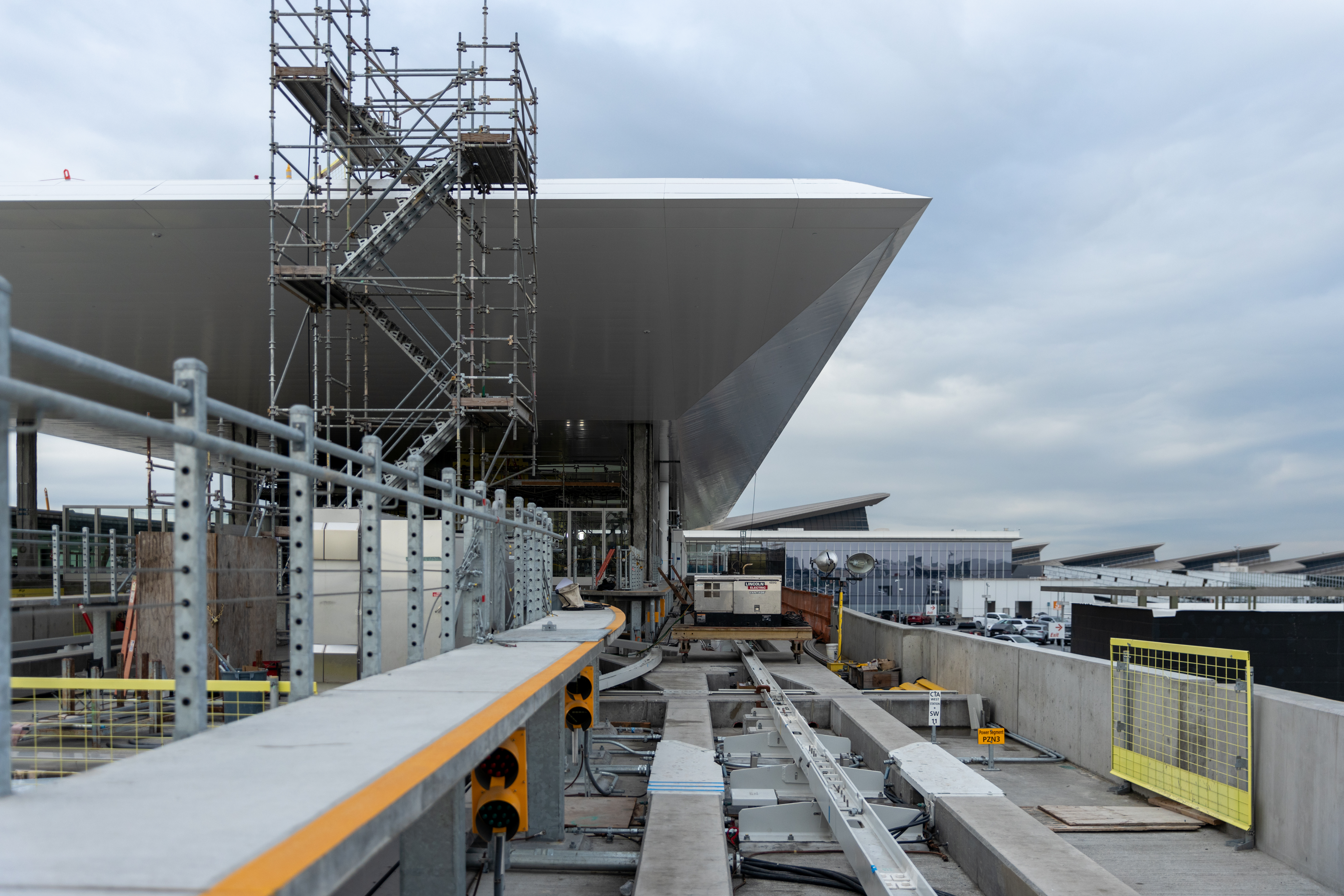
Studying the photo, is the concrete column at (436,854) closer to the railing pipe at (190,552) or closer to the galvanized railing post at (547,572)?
the railing pipe at (190,552)

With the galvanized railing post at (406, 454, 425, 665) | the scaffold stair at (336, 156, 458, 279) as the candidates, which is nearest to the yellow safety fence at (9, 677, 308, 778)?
the galvanized railing post at (406, 454, 425, 665)

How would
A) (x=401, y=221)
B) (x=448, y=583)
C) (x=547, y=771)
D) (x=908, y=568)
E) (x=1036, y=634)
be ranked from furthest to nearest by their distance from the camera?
(x=908, y=568), (x=1036, y=634), (x=401, y=221), (x=547, y=771), (x=448, y=583)

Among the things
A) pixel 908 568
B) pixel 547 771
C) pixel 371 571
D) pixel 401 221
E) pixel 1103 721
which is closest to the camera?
pixel 371 571

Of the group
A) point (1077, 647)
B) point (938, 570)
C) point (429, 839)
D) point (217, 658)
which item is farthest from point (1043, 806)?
point (938, 570)

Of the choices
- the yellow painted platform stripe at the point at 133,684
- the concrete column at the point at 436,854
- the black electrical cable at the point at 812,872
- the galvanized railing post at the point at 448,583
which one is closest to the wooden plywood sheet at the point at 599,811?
the black electrical cable at the point at 812,872

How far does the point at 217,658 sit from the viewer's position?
8.86 m

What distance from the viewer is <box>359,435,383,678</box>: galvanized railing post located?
5168 millimetres

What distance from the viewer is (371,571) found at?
5188 millimetres

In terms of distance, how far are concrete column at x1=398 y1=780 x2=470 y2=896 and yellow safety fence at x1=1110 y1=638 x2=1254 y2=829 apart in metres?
7.96

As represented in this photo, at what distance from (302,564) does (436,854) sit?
5.56 ft

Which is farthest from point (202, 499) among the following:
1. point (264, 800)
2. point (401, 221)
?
point (401, 221)

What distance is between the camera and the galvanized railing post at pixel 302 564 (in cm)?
426

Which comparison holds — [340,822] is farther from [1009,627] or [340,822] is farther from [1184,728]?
[1009,627]

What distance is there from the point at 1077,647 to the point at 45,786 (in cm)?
1653
